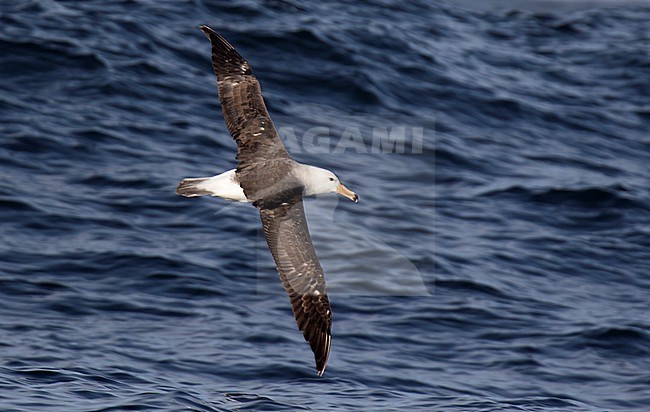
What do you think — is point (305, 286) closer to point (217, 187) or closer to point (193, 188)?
point (217, 187)

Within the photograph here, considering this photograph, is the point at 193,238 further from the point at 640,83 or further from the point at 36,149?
the point at 640,83

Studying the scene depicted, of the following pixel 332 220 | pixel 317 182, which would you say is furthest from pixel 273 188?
pixel 332 220

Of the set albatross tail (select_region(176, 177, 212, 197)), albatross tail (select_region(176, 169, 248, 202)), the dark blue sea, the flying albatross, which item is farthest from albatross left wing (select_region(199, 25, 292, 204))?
the dark blue sea

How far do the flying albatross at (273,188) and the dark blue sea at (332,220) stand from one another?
3.93 ft

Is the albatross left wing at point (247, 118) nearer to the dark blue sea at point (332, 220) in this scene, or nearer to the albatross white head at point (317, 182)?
the albatross white head at point (317, 182)

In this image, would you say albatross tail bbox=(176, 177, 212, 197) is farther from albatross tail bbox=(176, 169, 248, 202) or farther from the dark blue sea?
the dark blue sea

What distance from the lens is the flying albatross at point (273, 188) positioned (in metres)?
9.77

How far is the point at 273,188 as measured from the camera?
386 inches

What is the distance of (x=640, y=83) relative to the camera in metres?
19.6

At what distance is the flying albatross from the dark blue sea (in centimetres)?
120

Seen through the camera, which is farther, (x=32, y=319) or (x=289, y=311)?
(x=289, y=311)

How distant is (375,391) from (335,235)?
3062mm

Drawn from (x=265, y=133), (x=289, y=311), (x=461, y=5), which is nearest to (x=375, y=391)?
(x=289, y=311)

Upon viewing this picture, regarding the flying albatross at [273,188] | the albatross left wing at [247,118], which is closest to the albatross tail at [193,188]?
the flying albatross at [273,188]
